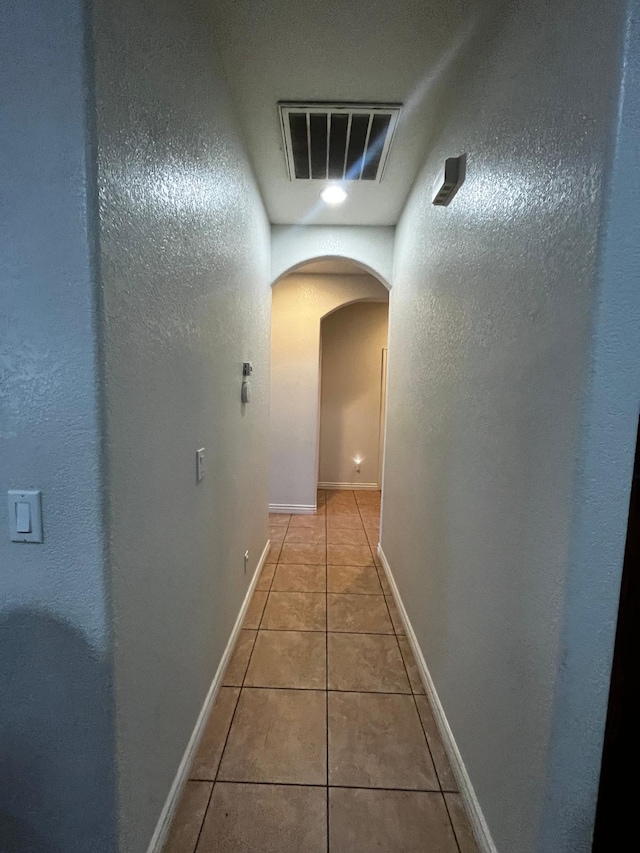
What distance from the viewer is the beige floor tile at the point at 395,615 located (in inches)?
87.9

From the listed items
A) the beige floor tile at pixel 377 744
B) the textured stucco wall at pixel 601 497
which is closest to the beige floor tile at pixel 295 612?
the beige floor tile at pixel 377 744

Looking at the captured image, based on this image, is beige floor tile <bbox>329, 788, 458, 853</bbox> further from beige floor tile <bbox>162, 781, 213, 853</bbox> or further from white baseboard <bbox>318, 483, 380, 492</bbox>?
white baseboard <bbox>318, 483, 380, 492</bbox>

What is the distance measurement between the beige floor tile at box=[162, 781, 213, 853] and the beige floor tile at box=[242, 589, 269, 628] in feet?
2.99

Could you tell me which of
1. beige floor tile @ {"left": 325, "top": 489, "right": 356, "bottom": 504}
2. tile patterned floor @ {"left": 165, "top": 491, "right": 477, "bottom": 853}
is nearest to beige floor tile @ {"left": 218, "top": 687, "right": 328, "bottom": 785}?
tile patterned floor @ {"left": 165, "top": 491, "right": 477, "bottom": 853}

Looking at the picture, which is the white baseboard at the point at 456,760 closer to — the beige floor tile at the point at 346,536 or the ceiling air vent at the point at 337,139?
the beige floor tile at the point at 346,536

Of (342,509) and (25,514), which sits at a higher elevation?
(25,514)

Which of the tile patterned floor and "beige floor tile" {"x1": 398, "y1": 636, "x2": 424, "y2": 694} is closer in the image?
the tile patterned floor

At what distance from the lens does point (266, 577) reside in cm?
282

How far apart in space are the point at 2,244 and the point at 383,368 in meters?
4.86

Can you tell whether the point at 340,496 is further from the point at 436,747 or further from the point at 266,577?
the point at 436,747

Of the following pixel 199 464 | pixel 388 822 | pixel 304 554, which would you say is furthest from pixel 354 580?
pixel 199 464

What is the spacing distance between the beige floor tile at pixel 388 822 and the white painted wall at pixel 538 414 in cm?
19

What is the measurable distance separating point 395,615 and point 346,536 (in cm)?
137

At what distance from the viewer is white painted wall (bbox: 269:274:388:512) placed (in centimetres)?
410
